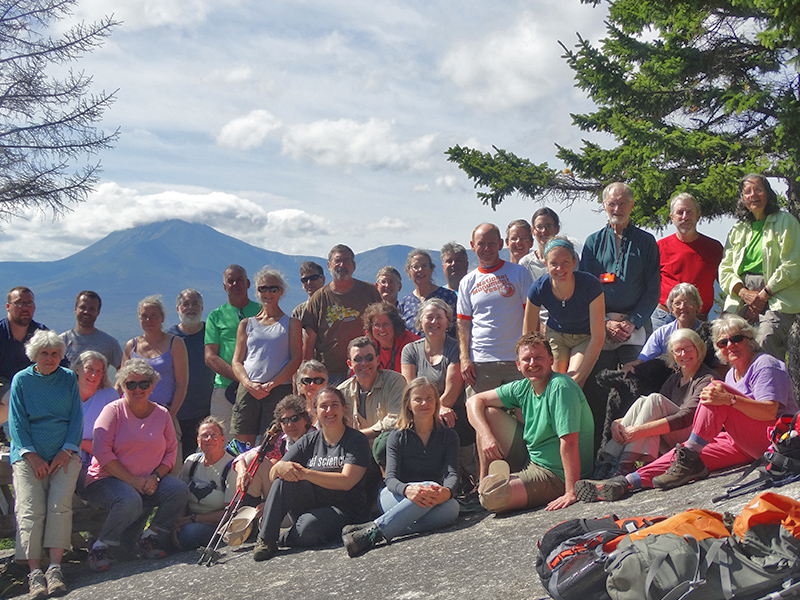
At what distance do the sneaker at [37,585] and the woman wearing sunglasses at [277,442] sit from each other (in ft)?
5.66

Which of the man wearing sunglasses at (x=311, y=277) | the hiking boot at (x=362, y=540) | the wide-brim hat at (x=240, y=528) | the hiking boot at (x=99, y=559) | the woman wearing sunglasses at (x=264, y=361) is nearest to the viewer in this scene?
the hiking boot at (x=362, y=540)

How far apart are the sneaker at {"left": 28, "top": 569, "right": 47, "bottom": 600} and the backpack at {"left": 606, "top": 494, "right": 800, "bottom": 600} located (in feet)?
15.5

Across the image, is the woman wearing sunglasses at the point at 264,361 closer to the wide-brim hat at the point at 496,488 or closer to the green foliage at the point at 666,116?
the wide-brim hat at the point at 496,488

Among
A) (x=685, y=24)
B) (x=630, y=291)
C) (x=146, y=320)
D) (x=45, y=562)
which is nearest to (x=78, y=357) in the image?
(x=146, y=320)

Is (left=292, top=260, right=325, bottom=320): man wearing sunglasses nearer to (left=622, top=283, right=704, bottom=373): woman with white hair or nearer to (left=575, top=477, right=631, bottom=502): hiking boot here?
(left=622, top=283, right=704, bottom=373): woman with white hair

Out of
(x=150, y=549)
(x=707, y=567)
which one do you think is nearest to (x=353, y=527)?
(x=150, y=549)

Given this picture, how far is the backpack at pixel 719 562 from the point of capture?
11.5 ft

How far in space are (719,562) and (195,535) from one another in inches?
188

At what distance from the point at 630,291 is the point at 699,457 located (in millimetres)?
1702

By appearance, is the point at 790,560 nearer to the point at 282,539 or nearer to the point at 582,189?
the point at 282,539

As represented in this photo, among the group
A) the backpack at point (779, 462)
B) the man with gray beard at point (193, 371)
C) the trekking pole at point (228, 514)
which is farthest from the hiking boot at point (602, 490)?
the man with gray beard at point (193, 371)

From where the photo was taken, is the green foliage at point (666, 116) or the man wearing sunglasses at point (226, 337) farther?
the green foliage at point (666, 116)

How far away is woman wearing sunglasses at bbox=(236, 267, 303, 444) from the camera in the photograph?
25.4 ft

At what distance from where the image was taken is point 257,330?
7918 mm
